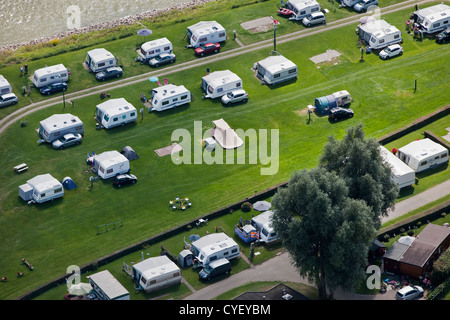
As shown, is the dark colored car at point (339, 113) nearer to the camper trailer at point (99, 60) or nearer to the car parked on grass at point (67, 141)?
the camper trailer at point (99, 60)

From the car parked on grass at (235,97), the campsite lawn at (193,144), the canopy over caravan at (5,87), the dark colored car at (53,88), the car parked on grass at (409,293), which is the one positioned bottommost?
the car parked on grass at (409,293)

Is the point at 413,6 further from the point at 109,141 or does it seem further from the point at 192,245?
the point at 192,245

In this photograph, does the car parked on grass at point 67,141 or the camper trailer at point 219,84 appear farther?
the camper trailer at point 219,84

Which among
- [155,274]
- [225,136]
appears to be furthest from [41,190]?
[225,136]

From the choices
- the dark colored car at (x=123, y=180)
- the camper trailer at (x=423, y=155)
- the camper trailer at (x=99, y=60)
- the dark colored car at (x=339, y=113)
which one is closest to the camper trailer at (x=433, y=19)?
the dark colored car at (x=339, y=113)

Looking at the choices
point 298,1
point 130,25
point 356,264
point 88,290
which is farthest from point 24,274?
point 298,1

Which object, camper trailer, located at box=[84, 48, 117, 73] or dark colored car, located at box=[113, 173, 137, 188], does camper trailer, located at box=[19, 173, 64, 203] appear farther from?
camper trailer, located at box=[84, 48, 117, 73]

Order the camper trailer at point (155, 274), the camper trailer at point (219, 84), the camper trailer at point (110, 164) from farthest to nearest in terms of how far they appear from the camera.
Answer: the camper trailer at point (219, 84) → the camper trailer at point (110, 164) → the camper trailer at point (155, 274)
